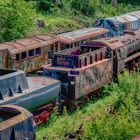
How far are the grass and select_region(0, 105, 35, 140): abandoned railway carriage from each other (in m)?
2.19

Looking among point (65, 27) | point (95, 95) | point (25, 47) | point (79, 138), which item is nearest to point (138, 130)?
point (79, 138)

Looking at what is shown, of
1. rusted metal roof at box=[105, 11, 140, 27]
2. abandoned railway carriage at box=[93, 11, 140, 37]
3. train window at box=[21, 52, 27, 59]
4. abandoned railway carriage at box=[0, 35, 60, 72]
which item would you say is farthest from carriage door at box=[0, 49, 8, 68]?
rusted metal roof at box=[105, 11, 140, 27]

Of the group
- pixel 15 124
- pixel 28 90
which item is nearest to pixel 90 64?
pixel 28 90

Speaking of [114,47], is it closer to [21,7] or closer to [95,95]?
[95,95]

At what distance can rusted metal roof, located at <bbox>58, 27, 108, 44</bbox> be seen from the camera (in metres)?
24.4

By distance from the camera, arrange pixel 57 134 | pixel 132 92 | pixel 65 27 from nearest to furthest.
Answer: pixel 57 134 < pixel 132 92 < pixel 65 27

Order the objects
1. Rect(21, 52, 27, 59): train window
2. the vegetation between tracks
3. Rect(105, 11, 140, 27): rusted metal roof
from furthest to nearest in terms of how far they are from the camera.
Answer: Rect(105, 11, 140, 27): rusted metal roof < the vegetation between tracks < Rect(21, 52, 27, 59): train window

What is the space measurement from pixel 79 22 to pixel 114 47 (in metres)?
15.3

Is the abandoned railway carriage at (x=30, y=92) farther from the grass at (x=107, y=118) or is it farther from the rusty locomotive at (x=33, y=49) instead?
the rusty locomotive at (x=33, y=49)

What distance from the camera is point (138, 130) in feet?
44.5

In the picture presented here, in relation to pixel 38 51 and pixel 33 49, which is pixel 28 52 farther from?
pixel 38 51

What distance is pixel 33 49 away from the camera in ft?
71.4

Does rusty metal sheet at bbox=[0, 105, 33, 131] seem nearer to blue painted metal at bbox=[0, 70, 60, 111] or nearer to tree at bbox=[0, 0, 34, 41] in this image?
blue painted metal at bbox=[0, 70, 60, 111]

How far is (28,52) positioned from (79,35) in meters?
5.12
